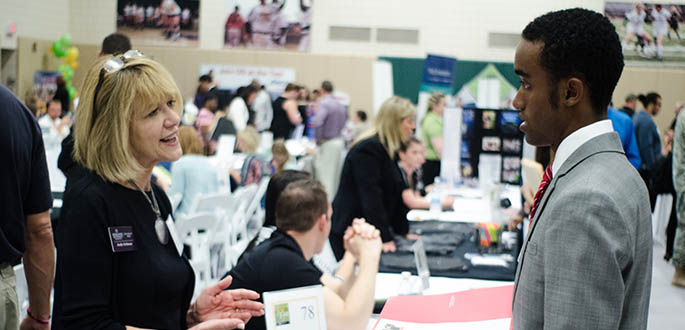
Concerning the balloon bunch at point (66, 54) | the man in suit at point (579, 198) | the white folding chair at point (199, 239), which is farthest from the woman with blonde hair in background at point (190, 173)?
the balloon bunch at point (66, 54)

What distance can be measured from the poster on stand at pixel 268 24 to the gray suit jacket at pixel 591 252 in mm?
13292

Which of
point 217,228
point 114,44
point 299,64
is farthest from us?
point 299,64

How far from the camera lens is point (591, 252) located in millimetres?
875

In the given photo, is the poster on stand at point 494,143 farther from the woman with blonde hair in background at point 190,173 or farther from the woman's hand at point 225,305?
the woman's hand at point 225,305

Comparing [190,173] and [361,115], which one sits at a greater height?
[361,115]

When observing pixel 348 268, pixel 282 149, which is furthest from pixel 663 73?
pixel 348 268

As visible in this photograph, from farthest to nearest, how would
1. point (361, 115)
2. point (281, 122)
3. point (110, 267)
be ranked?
1. point (361, 115)
2. point (281, 122)
3. point (110, 267)

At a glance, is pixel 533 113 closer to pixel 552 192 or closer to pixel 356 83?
pixel 552 192

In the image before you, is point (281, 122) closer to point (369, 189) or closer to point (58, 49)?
point (58, 49)

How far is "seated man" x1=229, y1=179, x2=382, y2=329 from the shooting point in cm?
211

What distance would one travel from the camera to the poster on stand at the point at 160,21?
14203mm

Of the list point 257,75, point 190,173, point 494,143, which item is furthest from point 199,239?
point 257,75

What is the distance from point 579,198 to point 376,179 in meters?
2.74

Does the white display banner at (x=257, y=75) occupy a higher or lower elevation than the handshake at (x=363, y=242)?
higher
